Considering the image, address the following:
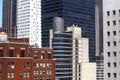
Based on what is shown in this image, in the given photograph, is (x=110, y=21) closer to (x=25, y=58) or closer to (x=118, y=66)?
(x=118, y=66)

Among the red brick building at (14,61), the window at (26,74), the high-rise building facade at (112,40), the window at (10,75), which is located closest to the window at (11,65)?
the red brick building at (14,61)

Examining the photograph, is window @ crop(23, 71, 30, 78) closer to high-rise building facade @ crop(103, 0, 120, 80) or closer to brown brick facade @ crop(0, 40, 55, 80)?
brown brick facade @ crop(0, 40, 55, 80)

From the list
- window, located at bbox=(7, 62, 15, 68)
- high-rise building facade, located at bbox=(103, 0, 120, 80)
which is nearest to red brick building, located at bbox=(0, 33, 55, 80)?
window, located at bbox=(7, 62, 15, 68)

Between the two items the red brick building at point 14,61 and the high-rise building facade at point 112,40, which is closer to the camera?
the high-rise building facade at point 112,40

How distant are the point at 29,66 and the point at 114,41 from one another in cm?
5699

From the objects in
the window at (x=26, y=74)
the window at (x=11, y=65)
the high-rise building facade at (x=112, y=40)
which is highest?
the high-rise building facade at (x=112, y=40)

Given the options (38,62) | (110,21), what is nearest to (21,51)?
(38,62)

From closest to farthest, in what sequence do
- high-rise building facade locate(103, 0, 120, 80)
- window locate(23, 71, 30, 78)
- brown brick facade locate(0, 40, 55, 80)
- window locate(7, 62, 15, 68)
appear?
high-rise building facade locate(103, 0, 120, 80) → brown brick facade locate(0, 40, 55, 80) → window locate(7, 62, 15, 68) → window locate(23, 71, 30, 78)

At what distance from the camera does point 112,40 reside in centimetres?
4853

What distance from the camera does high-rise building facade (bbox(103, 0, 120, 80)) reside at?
4756 centimetres

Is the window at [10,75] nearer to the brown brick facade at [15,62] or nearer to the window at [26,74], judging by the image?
the brown brick facade at [15,62]

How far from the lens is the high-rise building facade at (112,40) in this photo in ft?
156

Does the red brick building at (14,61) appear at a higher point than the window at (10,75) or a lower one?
higher

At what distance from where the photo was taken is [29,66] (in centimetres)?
10219
